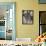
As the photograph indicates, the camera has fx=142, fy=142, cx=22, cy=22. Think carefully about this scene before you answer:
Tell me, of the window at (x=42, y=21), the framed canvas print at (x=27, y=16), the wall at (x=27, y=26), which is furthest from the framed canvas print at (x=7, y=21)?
the window at (x=42, y=21)

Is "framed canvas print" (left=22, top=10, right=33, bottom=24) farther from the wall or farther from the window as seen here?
the window

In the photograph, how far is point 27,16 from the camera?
17.6 ft

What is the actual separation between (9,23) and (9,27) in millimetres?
155

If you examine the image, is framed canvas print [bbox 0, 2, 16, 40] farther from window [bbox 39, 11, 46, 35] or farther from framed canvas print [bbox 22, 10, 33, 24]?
window [bbox 39, 11, 46, 35]

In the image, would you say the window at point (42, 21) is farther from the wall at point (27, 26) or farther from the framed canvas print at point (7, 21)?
A: the framed canvas print at point (7, 21)

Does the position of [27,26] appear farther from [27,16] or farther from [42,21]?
[42,21]

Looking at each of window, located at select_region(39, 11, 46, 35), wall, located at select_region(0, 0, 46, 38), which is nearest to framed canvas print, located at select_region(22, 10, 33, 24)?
wall, located at select_region(0, 0, 46, 38)

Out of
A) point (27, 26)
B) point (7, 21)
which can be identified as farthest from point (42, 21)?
point (7, 21)

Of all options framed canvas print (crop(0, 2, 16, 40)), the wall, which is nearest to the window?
the wall

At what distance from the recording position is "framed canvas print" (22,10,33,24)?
532 cm

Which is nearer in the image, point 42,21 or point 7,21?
point 42,21

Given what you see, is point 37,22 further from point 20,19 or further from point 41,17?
point 20,19

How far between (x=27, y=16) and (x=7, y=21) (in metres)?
0.78

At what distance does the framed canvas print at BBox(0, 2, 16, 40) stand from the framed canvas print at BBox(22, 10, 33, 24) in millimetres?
382
